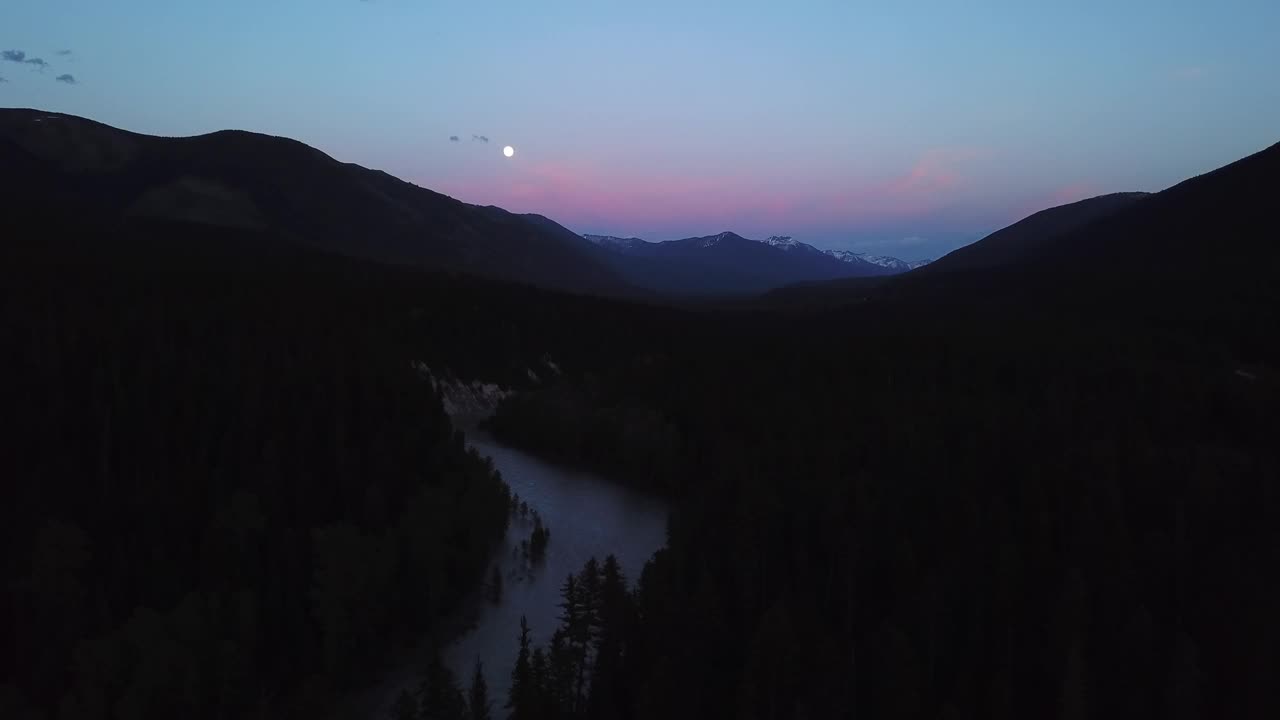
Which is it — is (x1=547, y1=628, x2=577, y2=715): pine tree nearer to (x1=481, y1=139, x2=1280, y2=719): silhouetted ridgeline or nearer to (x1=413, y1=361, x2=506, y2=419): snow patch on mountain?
(x1=481, y1=139, x2=1280, y2=719): silhouetted ridgeline

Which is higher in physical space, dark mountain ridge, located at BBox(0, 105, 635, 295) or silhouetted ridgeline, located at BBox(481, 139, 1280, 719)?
dark mountain ridge, located at BBox(0, 105, 635, 295)

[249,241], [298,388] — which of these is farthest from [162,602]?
[249,241]

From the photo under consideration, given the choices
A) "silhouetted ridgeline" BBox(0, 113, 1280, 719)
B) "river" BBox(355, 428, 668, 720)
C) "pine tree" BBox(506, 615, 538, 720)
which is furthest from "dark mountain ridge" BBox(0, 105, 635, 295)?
"pine tree" BBox(506, 615, 538, 720)

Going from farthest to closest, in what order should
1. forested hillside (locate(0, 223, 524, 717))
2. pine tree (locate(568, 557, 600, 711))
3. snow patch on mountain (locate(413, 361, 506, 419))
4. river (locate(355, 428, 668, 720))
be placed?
snow patch on mountain (locate(413, 361, 506, 419)), river (locate(355, 428, 668, 720)), pine tree (locate(568, 557, 600, 711)), forested hillside (locate(0, 223, 524, 717))

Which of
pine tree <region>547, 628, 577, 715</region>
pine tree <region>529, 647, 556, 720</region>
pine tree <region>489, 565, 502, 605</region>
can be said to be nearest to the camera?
pine tree <region>529, 647, 556, 720</region>

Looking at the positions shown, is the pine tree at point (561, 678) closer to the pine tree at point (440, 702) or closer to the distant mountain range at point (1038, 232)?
the pine tree at point (440, 702)

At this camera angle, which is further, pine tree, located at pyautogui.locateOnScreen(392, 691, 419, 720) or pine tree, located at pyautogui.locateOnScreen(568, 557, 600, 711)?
pine tree, located at pyautogui.locateOnScreen(568, 557, 600, 711)

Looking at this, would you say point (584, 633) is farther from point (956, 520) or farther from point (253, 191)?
point (253, 191)

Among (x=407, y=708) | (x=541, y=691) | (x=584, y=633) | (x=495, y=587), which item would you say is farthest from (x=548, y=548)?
(x=407, y=708)

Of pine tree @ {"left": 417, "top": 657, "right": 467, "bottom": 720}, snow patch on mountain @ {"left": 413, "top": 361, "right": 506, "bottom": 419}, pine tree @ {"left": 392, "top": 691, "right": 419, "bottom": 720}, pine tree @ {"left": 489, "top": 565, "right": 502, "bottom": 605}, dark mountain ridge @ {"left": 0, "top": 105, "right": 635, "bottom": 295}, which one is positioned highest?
dark mountain ridge @ {"left": 0, "top": 105, "right": 635, "bottom": 295}

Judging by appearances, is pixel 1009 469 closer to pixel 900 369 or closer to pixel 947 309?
pixel 900 369
